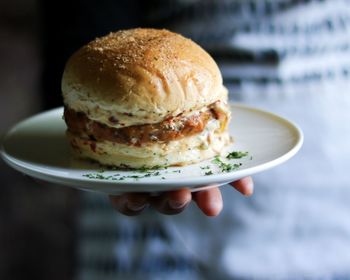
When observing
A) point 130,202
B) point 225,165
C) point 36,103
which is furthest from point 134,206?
point 36,103

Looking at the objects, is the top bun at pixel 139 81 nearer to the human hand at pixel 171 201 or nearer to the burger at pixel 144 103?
the burger at pixel 144 103

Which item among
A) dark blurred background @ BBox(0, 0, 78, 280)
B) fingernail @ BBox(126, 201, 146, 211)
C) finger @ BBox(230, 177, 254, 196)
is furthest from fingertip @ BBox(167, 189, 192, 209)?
dark blurred background @ BBox(0, 0, 78, 280)

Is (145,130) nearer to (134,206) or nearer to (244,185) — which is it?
(134,206)

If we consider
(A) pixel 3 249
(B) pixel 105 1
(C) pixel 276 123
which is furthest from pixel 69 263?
(C) pixel 276 123

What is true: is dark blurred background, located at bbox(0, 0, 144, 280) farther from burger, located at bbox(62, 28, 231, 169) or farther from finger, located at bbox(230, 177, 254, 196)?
finger, located at bbox(230, 177, 254, 196)

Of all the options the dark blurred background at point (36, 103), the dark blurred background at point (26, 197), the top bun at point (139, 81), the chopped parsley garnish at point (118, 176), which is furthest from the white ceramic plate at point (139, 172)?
the dark blurred background at point (26, 197)

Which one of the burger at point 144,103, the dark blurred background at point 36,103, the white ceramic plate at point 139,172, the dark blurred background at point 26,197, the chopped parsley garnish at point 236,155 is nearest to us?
the white ceramic plate at point 139,172

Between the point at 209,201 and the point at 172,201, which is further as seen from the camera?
the point at 209,201
